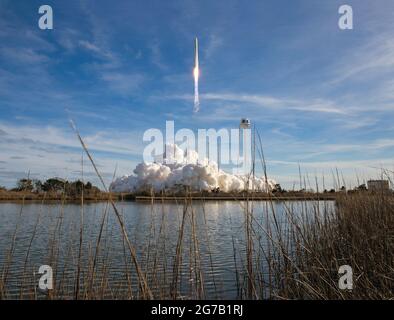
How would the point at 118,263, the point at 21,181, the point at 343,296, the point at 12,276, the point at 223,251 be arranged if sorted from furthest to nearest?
the point at 223,251 < the point at 118,263 < the point at 12,276 < the point at 21,181 < the point at 343,296

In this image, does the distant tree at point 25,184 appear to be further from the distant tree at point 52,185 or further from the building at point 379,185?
the building at point 379,185

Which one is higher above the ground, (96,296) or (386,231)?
(386,231)

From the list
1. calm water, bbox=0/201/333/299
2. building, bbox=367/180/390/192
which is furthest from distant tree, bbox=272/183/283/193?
building, bbox=367/180/390/192

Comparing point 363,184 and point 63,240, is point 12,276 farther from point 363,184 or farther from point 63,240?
point 363,184

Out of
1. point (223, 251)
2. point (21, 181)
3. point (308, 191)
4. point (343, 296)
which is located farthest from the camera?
point (223, 251)

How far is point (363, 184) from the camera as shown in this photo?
9.81 meters

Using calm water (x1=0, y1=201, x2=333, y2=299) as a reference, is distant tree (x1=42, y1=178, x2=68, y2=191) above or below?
above

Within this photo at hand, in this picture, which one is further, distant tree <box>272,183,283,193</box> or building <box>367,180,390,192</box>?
distant tree <box>272,183,283,193</box>

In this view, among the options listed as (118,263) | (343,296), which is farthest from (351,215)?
(118,263)

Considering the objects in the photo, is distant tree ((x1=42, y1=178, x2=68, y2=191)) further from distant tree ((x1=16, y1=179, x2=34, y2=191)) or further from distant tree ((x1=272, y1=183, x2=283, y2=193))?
distant tree ((x1=272, y1=183, x2=283, y2=193))

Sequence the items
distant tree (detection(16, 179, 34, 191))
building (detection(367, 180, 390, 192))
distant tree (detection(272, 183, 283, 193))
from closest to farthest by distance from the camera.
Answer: distant tree (detection(16, 179, 34, 191)) → building (detection(367, 180, 390, 192)) → distant tree (detection(272, 183, 283, 193))

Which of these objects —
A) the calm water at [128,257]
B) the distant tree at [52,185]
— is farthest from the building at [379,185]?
the distant tree at [52,185]

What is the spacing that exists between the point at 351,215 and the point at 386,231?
2163 mm
